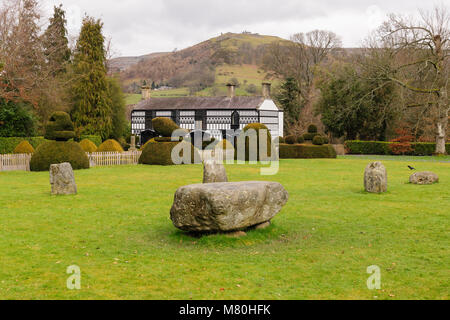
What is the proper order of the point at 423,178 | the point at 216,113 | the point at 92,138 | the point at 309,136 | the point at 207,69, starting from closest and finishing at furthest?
the point at 423,178 < the point at 309,136 < the point at 92,138 < the point at 216,113 < the point at 207,69

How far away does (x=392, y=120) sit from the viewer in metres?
49.8

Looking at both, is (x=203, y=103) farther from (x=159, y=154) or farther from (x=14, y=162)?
(x=14, y=162)

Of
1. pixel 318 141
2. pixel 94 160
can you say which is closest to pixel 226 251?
pixel 94 160

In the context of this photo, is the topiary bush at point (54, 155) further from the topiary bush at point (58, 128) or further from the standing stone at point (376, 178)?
the standing stone at point (376, 178)

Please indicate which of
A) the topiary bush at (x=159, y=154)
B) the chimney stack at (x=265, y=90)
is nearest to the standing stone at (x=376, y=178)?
the topiary bush at (x=159, y=154)

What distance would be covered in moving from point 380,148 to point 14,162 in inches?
Answer: 1395

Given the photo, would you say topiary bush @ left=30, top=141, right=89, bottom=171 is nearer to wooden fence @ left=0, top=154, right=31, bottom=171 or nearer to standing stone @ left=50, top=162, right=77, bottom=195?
wooden fence @ left=0, top=154, right=31, bottom=171

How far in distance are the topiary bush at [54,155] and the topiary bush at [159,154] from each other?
5.68 m

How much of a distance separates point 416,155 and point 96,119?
116ft

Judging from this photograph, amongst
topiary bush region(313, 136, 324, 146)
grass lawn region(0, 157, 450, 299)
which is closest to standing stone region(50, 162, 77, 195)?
grass lawn region(0, 157, 450, 299)

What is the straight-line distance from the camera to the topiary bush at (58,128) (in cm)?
2656

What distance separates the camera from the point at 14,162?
27688mm

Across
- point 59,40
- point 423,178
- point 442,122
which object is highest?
point 59,40
